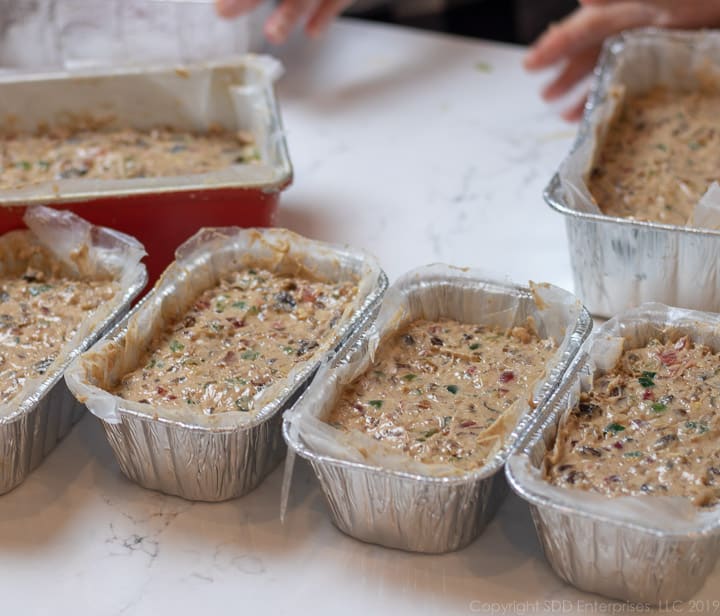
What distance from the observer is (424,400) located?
1.88 m

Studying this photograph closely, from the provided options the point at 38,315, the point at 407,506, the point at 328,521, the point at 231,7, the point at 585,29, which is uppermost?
the point at 231,7

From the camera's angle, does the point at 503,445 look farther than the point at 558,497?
Yes

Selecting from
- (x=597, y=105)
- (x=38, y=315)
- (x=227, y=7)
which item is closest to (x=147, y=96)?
(x=227, y=7)

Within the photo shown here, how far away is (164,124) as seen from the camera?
2863 millimetres

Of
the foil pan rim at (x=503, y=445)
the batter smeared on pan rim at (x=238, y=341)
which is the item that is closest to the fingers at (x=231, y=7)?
the batter smeared on pan rim at (x=238, y=341)

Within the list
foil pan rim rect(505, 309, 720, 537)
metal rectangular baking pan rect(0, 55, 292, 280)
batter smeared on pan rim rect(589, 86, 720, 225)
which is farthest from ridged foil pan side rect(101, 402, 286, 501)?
batter smeared on pan rim rect(589, 86, 720, 225)

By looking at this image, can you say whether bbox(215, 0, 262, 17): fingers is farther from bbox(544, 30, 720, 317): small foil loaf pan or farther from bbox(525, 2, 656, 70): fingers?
bbox(544, 30, 720, 317): small foil loaf pan

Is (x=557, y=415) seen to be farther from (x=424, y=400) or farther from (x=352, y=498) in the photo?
(x=352, y=498)

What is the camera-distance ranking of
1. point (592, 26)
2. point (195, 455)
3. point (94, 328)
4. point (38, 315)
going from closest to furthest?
point (195, 455) → point (94, 328) → point (38, 315) → point (592, 26)

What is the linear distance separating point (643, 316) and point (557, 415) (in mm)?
325

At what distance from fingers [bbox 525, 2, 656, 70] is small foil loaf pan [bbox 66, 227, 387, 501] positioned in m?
1.21

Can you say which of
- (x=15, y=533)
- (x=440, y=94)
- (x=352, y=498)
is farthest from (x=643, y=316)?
(x=440, y=94)

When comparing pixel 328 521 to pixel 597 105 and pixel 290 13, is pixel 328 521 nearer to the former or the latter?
pixel 597 105

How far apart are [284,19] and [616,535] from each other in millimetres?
2117
